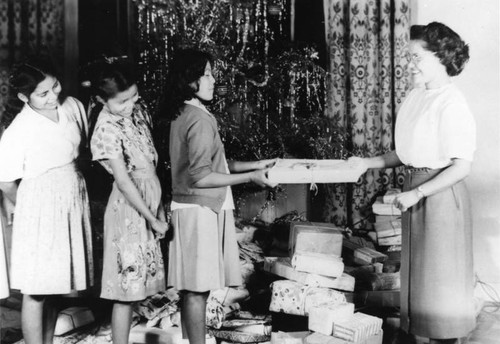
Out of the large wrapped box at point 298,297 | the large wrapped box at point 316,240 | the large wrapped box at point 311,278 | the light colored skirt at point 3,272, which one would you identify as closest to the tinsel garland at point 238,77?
the large wrapped box at point 316,240

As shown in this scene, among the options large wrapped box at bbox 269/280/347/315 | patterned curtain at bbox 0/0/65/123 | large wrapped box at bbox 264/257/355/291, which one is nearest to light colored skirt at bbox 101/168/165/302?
large wrapped box at bbox 269/280/347/315

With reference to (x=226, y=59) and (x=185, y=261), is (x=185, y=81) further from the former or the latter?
(x=226, y=59)

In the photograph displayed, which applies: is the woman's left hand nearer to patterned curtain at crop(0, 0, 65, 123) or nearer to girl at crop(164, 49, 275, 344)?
girl at crop(164, 49, 275, 344)

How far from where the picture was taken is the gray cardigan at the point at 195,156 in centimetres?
251

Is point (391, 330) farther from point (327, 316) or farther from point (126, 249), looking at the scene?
point (126, 249)

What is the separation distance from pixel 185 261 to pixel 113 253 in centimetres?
35

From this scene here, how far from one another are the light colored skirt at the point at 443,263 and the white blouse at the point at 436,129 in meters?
0.09

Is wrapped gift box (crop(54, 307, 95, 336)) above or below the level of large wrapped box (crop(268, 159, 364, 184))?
below

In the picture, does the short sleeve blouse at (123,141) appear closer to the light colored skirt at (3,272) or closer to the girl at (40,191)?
the girl at (40,191)

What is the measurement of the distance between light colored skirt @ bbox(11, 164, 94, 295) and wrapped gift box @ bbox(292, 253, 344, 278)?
1343mm

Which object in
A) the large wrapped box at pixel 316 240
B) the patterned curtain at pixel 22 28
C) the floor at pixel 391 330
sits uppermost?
the patterned curtain at pixel 22 28

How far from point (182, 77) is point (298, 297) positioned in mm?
1473

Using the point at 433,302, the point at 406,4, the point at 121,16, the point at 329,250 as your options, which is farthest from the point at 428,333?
the point at 121,16

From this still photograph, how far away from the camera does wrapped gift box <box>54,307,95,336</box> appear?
327 centimetres
